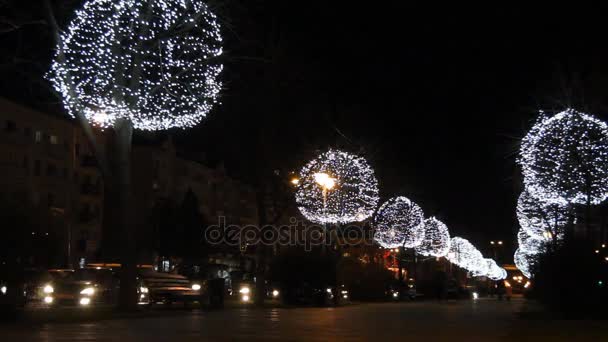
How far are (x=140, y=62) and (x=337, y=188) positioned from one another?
17014mm

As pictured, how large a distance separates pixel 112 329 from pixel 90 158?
59114 mm

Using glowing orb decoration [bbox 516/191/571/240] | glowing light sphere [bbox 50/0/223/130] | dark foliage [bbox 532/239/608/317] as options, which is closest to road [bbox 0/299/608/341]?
dark foliage [bbox 532/239/608/317]

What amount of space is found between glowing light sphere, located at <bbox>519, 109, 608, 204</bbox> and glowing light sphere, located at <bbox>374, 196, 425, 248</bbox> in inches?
921

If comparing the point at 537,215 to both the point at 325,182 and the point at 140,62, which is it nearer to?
the point at 325,182

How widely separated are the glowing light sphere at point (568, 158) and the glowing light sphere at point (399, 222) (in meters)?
23.4

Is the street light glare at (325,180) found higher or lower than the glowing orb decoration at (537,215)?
higher

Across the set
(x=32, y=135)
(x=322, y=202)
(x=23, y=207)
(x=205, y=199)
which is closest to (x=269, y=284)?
(x=322, y=202)

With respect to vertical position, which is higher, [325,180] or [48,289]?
[325,180]

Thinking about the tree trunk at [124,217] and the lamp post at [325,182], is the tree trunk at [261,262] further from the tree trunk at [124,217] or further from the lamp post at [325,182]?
the tree trunk at [124,217]

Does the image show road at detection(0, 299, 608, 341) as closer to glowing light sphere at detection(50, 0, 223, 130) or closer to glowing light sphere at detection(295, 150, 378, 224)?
glowing light sphere at detection(50, 0, 223, 130)

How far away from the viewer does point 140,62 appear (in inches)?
901

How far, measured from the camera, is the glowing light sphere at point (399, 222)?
50125mm
